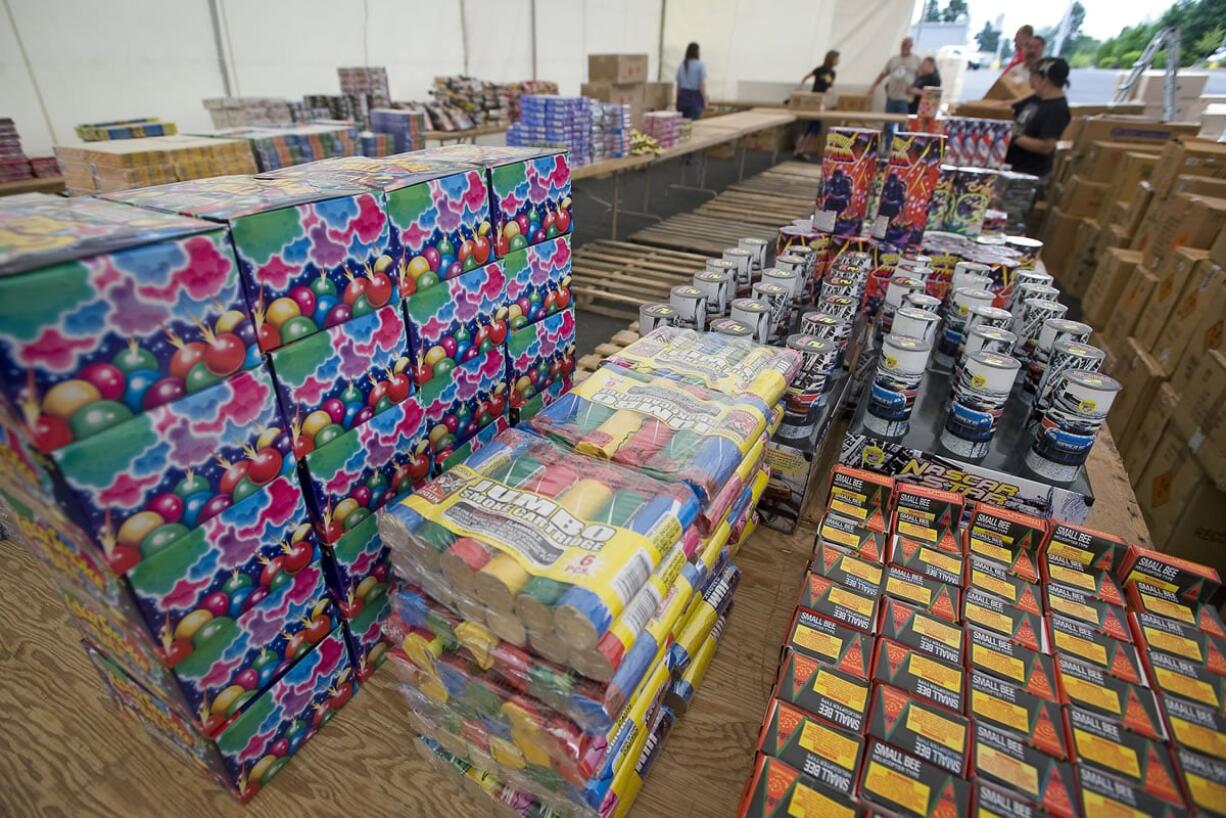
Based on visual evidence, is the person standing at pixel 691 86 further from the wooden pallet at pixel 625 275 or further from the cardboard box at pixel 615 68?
the wooden pallet at pixel 625 275

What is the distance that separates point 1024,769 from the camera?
1.08 meters

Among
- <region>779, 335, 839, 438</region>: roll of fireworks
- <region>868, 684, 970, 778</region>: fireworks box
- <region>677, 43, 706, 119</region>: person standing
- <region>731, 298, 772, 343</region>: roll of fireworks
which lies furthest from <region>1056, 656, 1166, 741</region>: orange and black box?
<region>677, 43, 706, 119</region>: person standing

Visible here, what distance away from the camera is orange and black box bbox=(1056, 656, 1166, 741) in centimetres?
116

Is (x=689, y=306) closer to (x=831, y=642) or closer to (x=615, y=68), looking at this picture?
(x=831, y=642)

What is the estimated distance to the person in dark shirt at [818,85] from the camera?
31.4 feet

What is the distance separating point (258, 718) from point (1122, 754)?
5.61 ft

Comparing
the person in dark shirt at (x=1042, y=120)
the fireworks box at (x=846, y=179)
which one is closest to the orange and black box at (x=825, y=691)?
the fireworks box at (x=846, y=179)

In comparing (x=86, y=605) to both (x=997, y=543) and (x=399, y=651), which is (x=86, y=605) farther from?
(x=997, y=543)

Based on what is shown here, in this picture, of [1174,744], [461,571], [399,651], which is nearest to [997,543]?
[1174,744]

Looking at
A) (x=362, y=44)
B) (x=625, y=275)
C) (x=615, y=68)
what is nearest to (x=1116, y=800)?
(x=625, y=275)

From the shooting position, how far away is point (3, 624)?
6.15 ft

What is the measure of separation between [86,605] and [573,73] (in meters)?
11.5

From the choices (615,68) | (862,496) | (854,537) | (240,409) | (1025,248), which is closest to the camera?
(240,409)

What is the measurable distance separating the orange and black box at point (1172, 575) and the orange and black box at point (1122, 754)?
47cm
